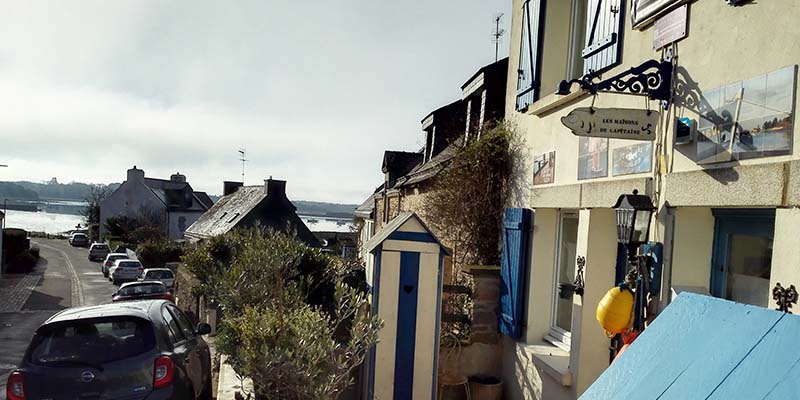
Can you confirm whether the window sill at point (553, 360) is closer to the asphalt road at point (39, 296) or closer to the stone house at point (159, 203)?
the asphalt road at point (39, 296)

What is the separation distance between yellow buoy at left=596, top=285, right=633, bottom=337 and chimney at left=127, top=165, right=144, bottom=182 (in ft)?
176

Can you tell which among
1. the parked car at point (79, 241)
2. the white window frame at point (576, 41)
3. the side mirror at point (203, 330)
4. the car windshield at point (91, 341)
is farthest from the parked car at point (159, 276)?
the parked car at point (79, 241)

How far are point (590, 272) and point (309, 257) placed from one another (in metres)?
5.08

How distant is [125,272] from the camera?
26.1m

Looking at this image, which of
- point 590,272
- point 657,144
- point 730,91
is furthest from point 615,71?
point 590,272

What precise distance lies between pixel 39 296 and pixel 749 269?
26.4 m

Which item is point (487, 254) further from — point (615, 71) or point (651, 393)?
point (651, 393)

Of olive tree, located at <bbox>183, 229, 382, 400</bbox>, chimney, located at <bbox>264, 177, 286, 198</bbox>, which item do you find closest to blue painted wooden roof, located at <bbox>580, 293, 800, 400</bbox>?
olive tree, located at <bbox>183, 229, 382, 400</bbox>

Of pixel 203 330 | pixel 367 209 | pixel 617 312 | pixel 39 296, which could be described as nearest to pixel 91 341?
pixel 203 330

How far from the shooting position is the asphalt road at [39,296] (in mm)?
14166

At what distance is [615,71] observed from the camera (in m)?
4.69

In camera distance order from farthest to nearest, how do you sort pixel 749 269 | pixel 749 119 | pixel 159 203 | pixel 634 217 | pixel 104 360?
pixel 159 203, pixel 104 360, pixel 634 217, pixel 749 269, pixel 749 119

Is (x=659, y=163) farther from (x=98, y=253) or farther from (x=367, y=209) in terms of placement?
(x=98, y=253)

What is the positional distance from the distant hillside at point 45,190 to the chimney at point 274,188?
5078 inches
